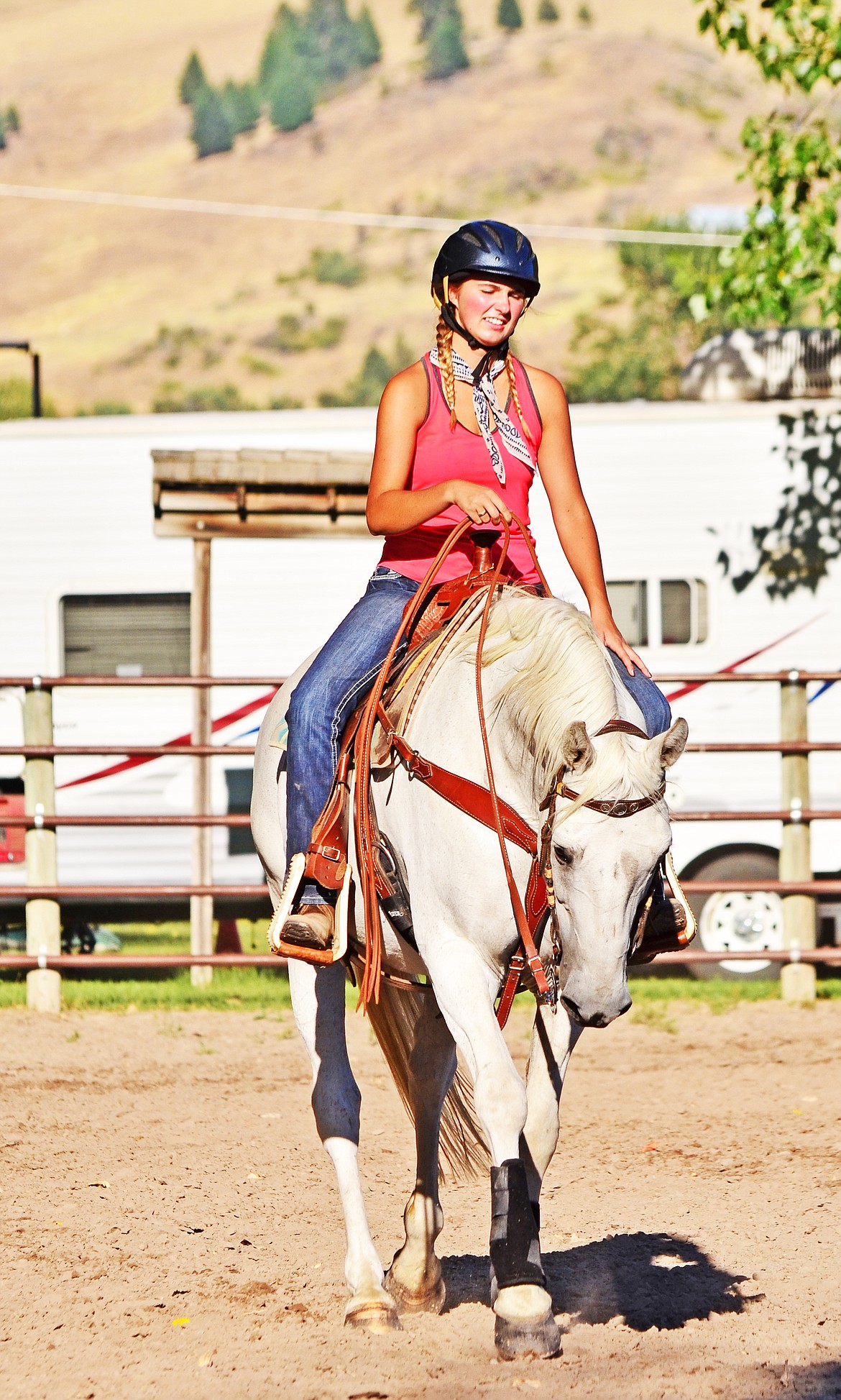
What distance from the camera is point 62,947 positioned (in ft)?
33.8

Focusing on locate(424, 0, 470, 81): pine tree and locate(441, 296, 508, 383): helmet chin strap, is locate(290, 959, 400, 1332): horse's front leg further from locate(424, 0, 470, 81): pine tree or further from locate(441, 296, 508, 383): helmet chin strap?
locate(424, 0, 470, 81): pine tree

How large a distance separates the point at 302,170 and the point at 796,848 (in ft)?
322

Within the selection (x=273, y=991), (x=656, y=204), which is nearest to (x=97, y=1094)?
(x=273, y=991)

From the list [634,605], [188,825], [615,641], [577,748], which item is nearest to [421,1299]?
[577,748]

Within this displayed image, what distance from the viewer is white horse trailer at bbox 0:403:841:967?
33.2 feet

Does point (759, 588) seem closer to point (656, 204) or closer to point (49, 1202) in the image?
point (49, 1202)

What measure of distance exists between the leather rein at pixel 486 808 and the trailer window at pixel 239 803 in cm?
573

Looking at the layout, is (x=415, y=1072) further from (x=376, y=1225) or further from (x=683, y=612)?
(x=683, y=612)

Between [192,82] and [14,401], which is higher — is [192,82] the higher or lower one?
the higher one

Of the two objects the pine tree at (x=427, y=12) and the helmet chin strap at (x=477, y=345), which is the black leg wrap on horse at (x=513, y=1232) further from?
the pine tree at (x=427, y=12)

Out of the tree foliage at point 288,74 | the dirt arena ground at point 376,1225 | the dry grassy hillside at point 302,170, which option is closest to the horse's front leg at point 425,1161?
the dirt arena ground at point 376,1225

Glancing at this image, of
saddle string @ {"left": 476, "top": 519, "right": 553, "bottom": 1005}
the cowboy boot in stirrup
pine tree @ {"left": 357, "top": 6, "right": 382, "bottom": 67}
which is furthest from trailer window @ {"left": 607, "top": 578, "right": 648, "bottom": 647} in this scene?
pine tree @ {"left": 357, "top": 6, "right": 382, "bottom": 67}

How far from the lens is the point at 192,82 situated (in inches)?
4205

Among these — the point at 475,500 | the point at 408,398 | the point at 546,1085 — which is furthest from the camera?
the point at 408,398
